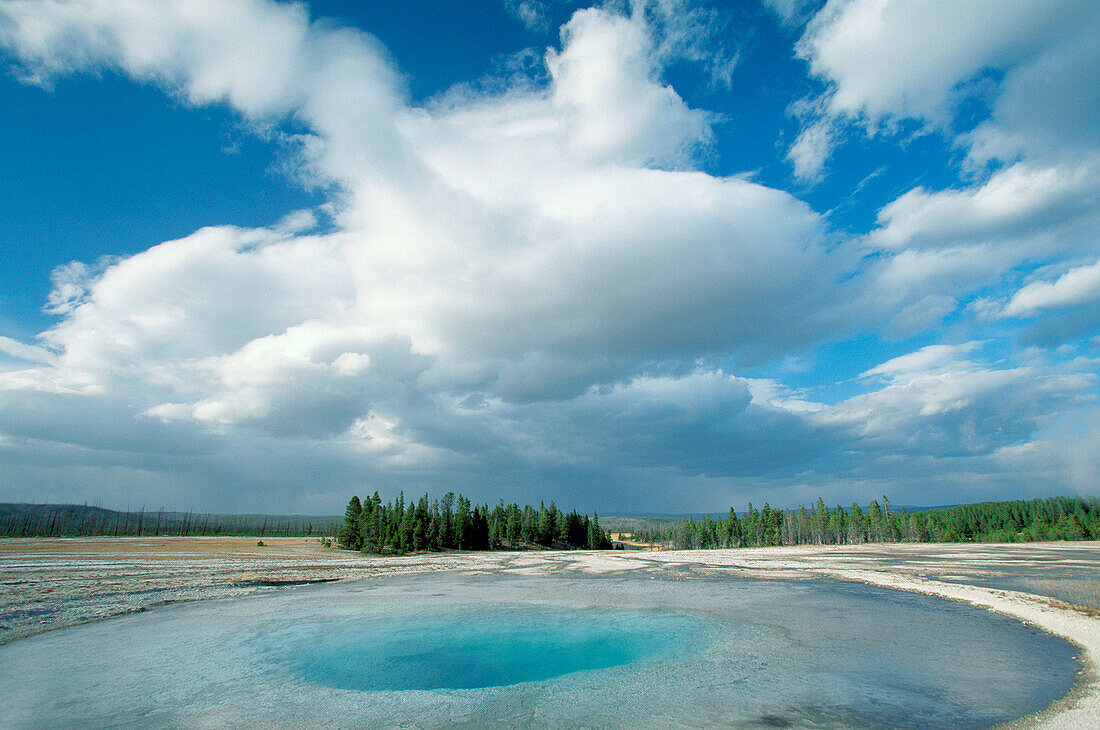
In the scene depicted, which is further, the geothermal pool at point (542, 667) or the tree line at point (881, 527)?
the tree line at point (881, 527)

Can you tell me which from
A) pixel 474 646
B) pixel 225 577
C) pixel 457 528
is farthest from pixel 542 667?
pixel 457 528

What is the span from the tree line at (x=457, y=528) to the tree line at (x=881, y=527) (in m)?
32.8

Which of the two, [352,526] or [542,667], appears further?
[352,526]

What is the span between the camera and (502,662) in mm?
18422

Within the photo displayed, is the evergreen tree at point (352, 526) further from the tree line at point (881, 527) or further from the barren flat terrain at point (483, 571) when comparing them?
the tree line at point (881, 527)

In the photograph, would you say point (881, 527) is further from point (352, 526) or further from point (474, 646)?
point (474, 646)

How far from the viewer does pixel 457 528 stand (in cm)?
9975

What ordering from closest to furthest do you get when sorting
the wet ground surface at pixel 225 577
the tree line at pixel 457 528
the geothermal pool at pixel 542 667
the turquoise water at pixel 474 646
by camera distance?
the geothermal pool at pixel 542 667 < the turquoise water at pixel 474 646 < the wet ground surface at pixel 225 577 < the tree line at pixel 457 528

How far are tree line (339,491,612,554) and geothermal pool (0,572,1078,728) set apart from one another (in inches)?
2383

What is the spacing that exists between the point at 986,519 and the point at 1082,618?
171 meters

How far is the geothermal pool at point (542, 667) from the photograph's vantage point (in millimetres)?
13094

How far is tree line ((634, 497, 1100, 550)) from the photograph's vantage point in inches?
4889

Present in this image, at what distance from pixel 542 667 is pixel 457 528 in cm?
8685

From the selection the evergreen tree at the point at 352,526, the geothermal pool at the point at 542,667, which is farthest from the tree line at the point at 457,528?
the geothermal pool at the point at 542,667
